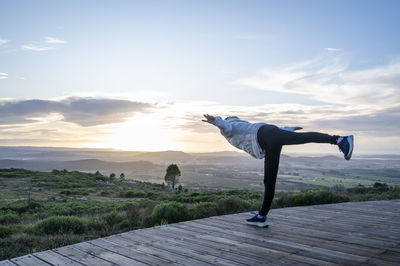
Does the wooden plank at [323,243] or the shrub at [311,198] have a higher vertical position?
the wooden plank at [323,243]

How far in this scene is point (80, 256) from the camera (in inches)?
120

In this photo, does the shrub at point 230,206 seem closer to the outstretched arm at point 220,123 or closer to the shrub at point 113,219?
the shrub at point 113,219

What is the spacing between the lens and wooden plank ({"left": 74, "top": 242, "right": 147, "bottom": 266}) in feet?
9.44

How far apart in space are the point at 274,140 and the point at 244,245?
1.29m

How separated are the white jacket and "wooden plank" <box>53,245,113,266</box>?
201cm

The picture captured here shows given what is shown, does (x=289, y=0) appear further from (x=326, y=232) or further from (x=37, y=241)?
(x=37, y=241)

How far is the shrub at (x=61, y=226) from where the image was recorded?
5.23m

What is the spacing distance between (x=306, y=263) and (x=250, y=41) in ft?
45.7

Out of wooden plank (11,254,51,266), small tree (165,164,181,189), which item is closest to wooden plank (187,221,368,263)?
wooden plank (11,254,51,266)

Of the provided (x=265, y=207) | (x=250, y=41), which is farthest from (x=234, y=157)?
(x=265, y=207)

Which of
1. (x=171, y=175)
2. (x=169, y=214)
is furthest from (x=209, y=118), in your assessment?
(x=171, y=175)

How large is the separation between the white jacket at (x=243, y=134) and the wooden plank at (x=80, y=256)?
2008 millimetres

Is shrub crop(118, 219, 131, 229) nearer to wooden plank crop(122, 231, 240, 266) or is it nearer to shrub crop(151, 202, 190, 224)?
shrub crop(151, 202, 190, 224)

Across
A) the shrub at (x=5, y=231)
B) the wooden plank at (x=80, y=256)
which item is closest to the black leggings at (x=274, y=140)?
the wooden plank at (x=80, y=256)
